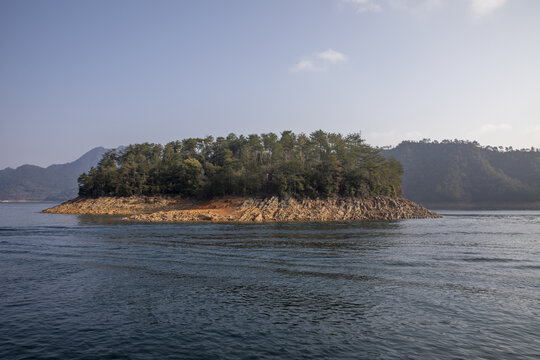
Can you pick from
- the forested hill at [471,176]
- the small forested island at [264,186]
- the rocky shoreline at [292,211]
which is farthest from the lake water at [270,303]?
the forested hill at [471,176]

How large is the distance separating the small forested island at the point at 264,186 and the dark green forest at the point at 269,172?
21 centimetres

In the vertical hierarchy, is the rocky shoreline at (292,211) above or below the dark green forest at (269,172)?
below

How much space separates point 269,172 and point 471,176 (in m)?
117

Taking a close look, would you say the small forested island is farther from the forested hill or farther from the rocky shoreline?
the forested hill

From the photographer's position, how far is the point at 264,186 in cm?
7206

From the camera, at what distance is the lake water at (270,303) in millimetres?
10352

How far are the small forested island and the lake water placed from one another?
3650cm

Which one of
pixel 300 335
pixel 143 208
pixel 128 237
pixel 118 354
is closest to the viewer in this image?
pixel 118 354

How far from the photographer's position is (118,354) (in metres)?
9.85

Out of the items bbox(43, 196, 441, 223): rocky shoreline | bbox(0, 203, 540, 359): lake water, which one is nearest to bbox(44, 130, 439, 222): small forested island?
bbox(43, 196, 441, 223): rocky shoreline

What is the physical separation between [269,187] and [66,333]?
60.4 meters

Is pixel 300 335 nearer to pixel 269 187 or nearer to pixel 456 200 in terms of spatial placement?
pixel 269 187

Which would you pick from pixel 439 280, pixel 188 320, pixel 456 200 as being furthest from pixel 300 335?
pixel 456 200

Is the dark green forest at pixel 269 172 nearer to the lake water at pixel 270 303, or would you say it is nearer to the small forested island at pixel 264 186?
the small forested island at pixel 264 186
